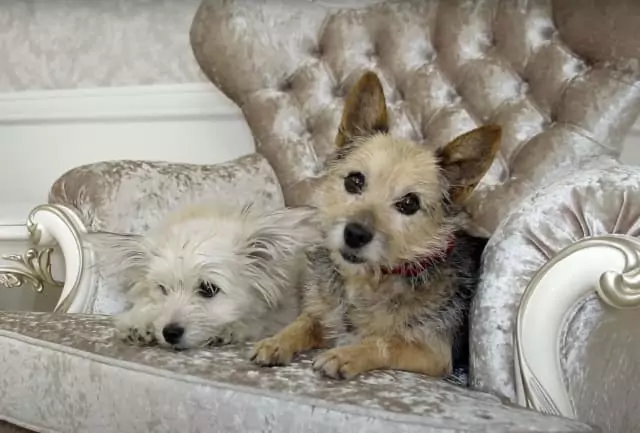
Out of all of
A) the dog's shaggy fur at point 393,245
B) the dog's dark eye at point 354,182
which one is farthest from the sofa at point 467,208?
the dog's dark eye at point 354,182

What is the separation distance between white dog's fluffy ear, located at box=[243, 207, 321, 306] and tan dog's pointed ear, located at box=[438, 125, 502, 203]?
0.94 ft

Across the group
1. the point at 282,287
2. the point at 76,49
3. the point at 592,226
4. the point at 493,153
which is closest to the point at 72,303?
the point at 282,287

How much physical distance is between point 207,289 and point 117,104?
125cm

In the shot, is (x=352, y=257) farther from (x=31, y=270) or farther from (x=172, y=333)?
(x=31, y=270)

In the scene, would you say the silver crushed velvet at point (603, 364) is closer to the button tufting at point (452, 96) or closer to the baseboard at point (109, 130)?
the button tufting at point (452, 96)

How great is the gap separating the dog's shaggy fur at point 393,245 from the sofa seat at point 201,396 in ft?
0.41

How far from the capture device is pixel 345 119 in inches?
54.7

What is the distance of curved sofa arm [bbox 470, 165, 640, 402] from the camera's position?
108cm

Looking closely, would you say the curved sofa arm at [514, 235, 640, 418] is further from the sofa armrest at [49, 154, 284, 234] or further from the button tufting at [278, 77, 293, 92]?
the button tufting at [278, 77, 293, 92]

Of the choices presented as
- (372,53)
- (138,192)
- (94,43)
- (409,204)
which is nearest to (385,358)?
(409,204)

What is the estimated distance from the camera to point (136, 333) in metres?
1.24

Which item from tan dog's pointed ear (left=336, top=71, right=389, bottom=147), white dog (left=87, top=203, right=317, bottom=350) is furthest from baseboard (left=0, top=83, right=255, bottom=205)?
tan dog's pointed ear (left=336, top=71, right=389, bottom=147)

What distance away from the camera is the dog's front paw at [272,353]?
1140mm

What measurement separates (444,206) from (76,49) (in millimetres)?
1656
